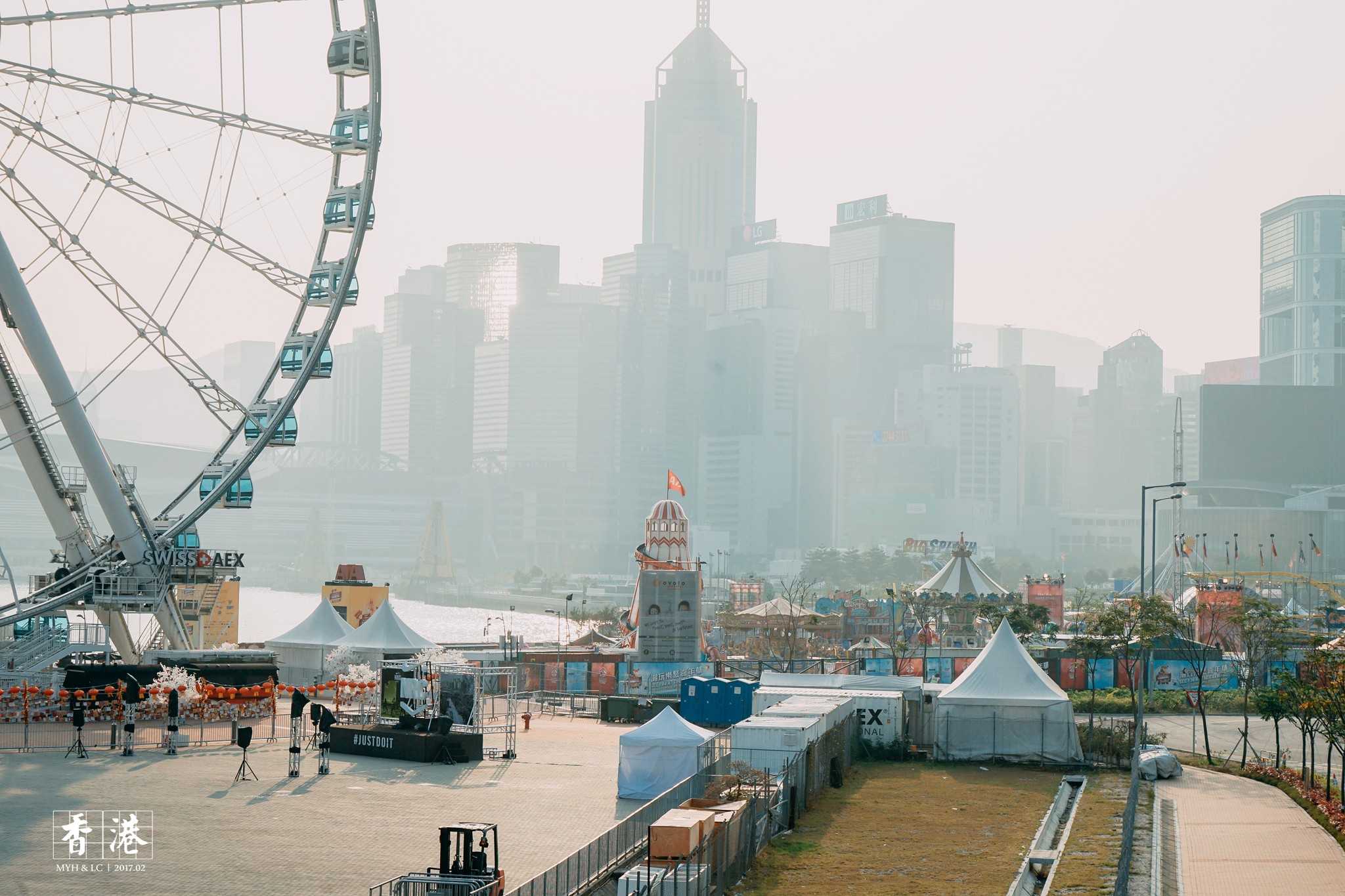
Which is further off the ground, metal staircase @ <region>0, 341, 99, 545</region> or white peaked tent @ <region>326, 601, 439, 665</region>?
metal staircase @ <region>0, 341, 99, 545</region>

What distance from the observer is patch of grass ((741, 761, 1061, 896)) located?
2897 cm

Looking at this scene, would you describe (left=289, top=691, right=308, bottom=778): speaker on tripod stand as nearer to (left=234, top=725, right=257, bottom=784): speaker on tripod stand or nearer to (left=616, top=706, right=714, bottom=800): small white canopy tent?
(left=234, top=725, right=257, bottom=784): speaker on tripod stand

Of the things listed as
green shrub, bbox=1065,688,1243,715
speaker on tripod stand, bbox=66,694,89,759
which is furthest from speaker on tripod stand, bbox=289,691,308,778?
green shrub, bbox=1065,688,1243,715

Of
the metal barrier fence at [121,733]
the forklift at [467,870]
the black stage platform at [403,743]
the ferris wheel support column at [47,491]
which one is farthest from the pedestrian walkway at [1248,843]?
the ferris wheel support column at [47,491]

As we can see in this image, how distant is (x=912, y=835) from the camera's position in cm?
3406

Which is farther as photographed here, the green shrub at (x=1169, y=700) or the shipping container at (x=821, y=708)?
the green shrub at (x=1169, y=700)

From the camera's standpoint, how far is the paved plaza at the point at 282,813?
88.0 feet

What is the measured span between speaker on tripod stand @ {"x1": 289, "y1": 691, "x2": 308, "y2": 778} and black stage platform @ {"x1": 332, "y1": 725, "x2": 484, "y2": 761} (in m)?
1.40

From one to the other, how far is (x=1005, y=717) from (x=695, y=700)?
518 inches

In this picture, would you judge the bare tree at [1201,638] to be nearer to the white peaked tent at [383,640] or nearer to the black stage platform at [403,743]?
the black stage platform at [403,743]

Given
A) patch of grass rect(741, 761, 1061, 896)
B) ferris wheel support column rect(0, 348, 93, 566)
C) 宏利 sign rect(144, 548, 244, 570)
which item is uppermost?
ferris wheel support column rect(0, 348, 93, 566)

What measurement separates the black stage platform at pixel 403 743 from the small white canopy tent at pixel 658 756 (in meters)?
7.90

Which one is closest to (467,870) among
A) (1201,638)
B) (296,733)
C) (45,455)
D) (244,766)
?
(244,766)

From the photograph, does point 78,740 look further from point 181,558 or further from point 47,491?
point 47,491
